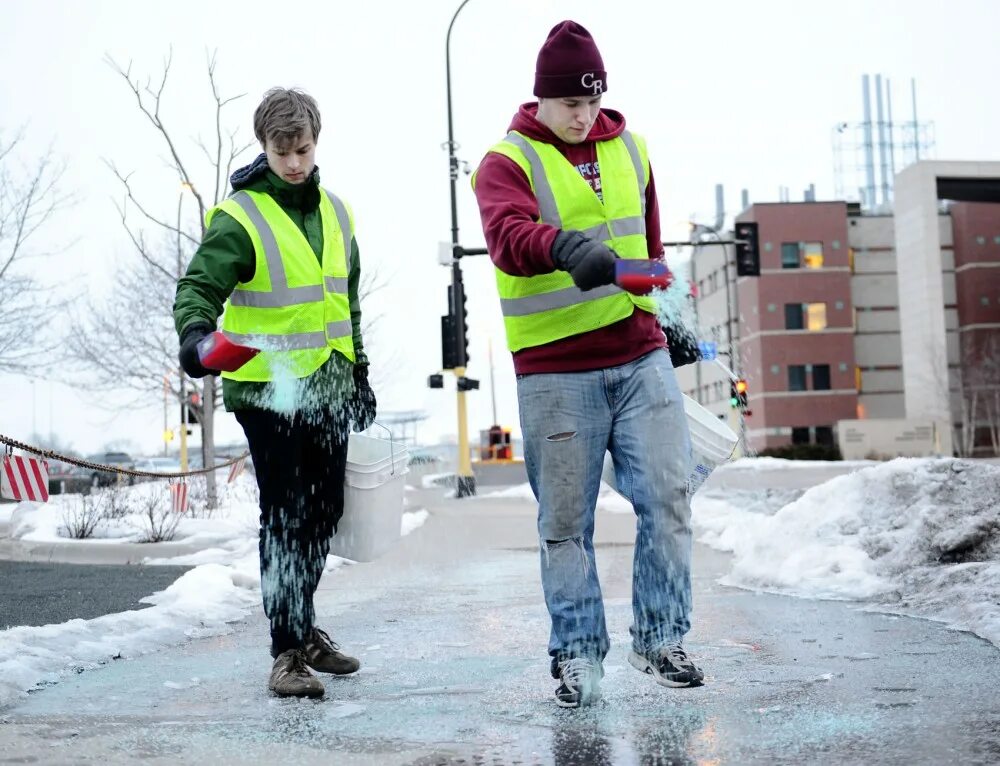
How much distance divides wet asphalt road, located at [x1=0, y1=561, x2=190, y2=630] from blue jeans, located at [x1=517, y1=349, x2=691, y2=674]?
3357 mm

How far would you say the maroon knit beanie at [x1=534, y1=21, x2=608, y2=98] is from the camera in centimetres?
404

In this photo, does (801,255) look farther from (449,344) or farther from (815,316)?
(449,344)

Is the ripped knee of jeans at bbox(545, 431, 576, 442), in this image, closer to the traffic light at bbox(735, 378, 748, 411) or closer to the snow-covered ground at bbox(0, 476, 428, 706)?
the traffic light at bbox(735, 378, 748, 411)

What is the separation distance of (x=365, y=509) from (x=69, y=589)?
4413 mm

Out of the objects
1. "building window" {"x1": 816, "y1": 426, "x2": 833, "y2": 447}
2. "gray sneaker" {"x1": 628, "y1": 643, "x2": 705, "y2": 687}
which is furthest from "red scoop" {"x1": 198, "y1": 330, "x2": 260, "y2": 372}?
"building window" {"x1": 816, "y1": 426, "x2": 833, "y2": 447}

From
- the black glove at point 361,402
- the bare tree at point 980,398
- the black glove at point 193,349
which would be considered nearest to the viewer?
the black glove at point 193,349

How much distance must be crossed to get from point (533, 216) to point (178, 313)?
1218 millimetres

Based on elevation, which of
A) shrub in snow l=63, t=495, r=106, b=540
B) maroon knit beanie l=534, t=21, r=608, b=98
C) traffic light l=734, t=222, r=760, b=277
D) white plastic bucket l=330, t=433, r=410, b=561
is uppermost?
traffic light l=734, t=222, r=760, b=277

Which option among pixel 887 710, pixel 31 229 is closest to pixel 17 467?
pixel 887 710

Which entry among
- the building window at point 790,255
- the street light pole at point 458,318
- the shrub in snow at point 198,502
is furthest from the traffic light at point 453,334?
the building window at point 790,255

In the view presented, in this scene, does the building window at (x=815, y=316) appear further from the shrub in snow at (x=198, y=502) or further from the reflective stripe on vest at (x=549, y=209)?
the reflective stripe on vest at (x=549, y=209)

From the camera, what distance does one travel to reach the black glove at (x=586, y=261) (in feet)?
11.6

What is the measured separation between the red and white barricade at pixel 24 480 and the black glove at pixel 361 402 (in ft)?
17.6

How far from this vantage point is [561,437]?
13.3ft
